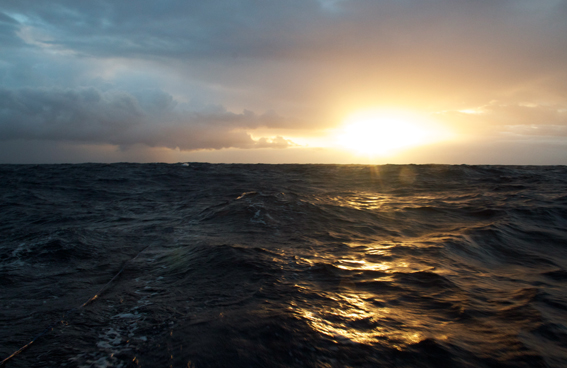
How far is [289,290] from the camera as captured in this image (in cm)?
492

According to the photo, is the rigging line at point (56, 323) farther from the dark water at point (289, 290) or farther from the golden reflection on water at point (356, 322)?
the golden reflection on water at point (356, 322)

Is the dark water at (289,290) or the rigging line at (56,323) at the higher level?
the dark water at (289,290)

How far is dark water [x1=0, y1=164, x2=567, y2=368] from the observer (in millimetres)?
3320

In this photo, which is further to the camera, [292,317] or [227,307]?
[227,307]

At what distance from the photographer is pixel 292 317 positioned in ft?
13.0

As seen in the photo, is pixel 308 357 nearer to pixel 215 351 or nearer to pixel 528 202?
pixel 215 351

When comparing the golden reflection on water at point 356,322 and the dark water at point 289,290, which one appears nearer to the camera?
the dark water at point 289,290

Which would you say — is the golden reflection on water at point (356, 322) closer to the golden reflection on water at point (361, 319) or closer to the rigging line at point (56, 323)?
the golden reflection on water at point (361, 319)

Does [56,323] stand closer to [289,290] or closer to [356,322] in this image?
[289,290]

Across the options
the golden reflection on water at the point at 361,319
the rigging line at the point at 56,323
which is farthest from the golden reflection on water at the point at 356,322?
the rigging line at the point at 56,323

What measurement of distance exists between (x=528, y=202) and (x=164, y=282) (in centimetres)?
1579

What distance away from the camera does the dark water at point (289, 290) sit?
332 centimetres

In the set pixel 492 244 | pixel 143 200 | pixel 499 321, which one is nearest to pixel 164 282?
pixel 499 321

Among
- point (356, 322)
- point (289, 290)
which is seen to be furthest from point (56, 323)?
point (356, 322)
